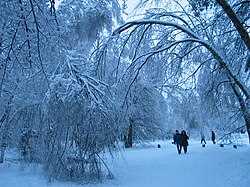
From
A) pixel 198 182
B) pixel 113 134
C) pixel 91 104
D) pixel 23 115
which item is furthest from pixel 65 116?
pixel 198 182

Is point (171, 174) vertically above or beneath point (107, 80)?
beneath

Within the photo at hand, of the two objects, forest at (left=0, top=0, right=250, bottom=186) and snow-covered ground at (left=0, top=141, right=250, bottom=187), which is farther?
snow-covered ground at (left=0, top=141, right=250, bottom=187)

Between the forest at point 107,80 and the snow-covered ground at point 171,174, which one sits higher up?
the forest at point 107,80

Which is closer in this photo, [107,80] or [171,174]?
[107,80]

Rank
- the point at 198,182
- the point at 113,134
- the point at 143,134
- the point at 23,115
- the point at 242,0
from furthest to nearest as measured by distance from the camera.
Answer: the point at 143,134 < the point at 23,115 < the point at 113,134 < the point at 198,182 < the point at 242,0

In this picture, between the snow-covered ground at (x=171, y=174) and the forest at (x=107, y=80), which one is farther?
the snow-covered ground at (x=171, y=174)

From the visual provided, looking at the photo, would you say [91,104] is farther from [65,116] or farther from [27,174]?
[27,174]

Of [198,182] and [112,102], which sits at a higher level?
[112,102]

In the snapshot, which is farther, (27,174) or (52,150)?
(27,174)

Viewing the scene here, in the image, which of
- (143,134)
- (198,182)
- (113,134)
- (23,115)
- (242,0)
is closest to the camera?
(242,0)

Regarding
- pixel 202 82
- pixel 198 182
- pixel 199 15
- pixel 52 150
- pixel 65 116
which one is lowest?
pixel 198 182

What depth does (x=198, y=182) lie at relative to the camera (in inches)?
494

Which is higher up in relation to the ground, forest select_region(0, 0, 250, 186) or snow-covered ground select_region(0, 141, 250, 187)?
forest select_region(0, 0, 250, 186)

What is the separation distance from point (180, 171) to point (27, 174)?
574 centimetres
